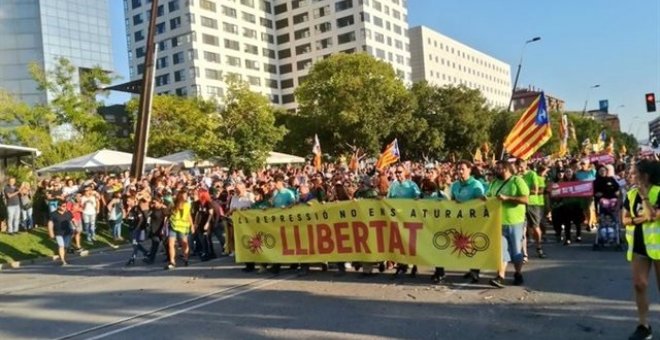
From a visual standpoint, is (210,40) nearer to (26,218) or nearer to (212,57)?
(212,57)

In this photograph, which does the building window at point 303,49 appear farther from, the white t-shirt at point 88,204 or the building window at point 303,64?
the white t-shirt at point 88,204

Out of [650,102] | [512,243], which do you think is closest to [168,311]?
[512,243]

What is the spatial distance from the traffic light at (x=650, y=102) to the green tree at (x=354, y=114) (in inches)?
743

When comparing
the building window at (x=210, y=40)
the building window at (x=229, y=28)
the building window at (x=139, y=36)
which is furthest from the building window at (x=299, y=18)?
the building window at (x=139, y=36)

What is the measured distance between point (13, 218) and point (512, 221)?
553 inches

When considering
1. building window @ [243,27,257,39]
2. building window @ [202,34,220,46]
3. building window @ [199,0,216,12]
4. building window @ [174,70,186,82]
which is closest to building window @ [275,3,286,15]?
building window @ [243,27,257,39]

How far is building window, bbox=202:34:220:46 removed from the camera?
91.1 metres

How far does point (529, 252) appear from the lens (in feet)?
37.7

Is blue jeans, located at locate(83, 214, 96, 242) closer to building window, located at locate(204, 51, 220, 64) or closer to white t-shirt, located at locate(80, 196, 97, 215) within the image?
white t-shirt, located at locate(80, 196, 97, 215)

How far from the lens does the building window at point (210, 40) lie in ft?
299

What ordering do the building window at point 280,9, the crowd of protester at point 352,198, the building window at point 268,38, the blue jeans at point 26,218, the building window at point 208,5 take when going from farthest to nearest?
the building window at point 280,9 → the building window at point 268,38 → the building window at point 208,5 → the blue jeans at point 26,218 → the crowd of protester at point 352,198

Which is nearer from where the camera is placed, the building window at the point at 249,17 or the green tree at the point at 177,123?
the green tree at the point at 177,123

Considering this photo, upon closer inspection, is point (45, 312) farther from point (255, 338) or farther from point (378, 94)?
point (378, 94)

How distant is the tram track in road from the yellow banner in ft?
2.64
